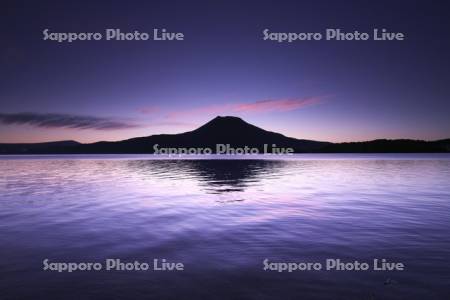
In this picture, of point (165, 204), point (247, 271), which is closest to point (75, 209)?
point (165, 204)

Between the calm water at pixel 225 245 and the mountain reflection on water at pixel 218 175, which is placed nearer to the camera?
the calm water at pixel 225 245

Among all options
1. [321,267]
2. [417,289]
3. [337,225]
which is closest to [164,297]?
[321,267]

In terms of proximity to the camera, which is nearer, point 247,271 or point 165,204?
point 247,271

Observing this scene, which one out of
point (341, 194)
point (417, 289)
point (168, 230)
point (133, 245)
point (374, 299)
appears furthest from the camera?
point (341, 194)

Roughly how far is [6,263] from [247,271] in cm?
761

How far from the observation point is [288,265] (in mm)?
10117

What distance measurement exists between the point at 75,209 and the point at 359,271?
17301mm

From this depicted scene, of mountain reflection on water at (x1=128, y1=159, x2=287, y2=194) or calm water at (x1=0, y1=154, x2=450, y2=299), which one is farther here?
mountain reflection on water at (x1=128, y1=159, x2=287, y2=194)

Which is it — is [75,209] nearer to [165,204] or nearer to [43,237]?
[165,204]

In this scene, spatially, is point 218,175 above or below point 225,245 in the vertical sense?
below

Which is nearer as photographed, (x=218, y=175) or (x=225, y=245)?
(x=225, y=245)

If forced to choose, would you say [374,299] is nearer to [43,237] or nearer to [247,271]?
[247,271]

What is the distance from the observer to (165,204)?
2220cm

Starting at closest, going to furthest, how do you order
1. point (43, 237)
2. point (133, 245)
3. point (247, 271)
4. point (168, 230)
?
point (247, 271), point (133, 245), point (43, 237), point (168, 230)
